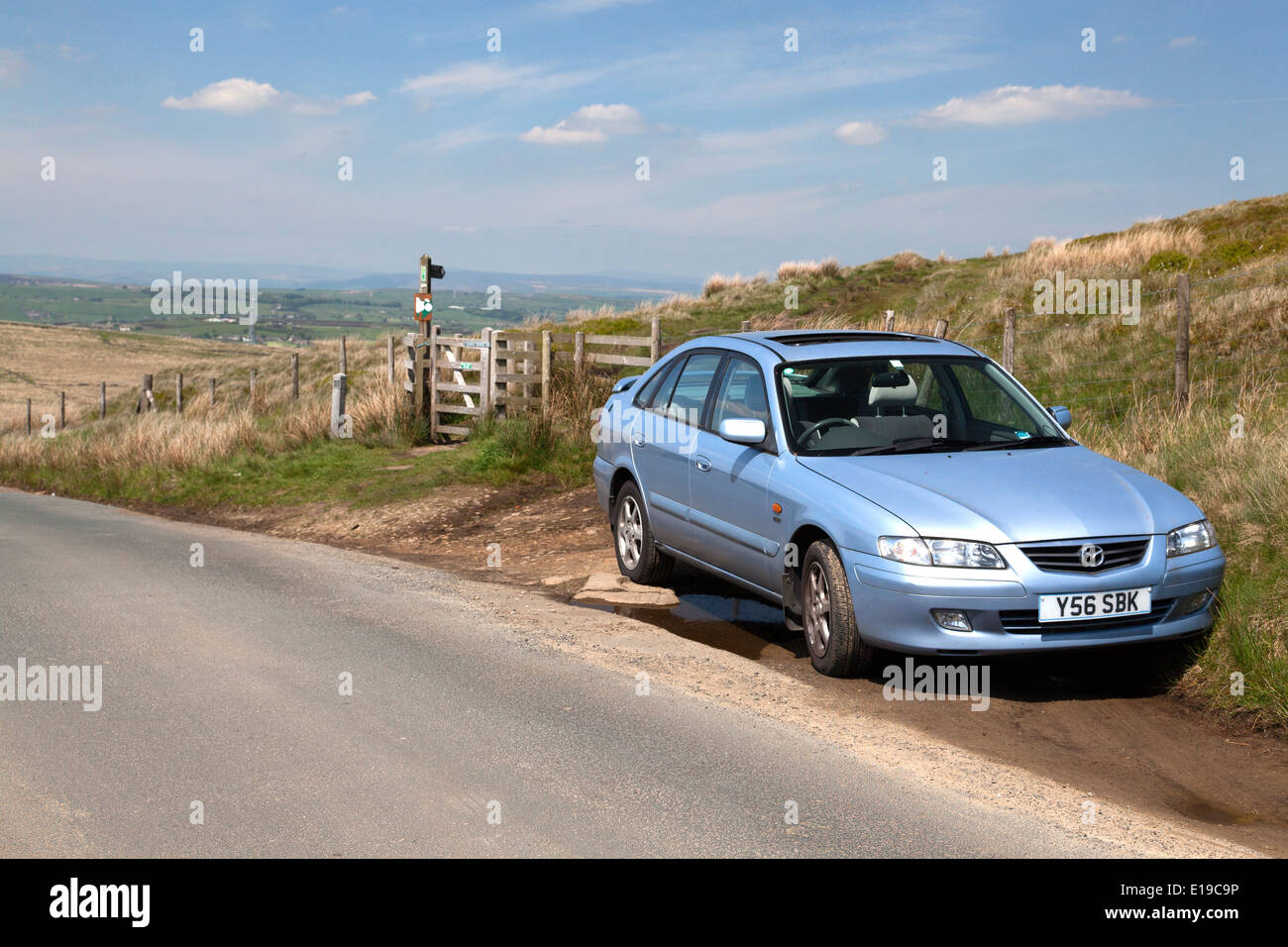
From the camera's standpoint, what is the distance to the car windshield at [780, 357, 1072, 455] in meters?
7.46

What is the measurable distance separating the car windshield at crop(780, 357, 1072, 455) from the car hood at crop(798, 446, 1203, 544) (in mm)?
243

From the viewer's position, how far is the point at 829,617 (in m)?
6.82

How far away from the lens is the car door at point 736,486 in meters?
7.49

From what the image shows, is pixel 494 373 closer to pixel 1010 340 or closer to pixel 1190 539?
pixel 1010 340

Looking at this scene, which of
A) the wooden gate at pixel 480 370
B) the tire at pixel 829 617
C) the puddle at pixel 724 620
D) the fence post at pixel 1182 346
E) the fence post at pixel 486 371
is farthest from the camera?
the fence post at pixel 486 371

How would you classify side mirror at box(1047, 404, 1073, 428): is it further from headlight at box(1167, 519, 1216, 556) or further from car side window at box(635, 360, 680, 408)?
car side window at box(635, 360, 680, 408)

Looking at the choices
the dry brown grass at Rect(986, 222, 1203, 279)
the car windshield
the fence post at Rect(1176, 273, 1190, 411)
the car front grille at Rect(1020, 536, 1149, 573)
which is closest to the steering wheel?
the car windshield

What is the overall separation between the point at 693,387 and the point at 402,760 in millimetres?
4021

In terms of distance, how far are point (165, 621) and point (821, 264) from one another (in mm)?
39082

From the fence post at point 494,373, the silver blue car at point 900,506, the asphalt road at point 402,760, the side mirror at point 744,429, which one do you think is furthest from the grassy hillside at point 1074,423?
the side mirror at point 744,429

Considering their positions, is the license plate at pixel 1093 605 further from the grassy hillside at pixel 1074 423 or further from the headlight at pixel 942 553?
the grassy hillside at pixel 1074 423

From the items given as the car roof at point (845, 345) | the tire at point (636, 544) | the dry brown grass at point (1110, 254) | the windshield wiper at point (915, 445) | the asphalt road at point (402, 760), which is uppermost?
the dry brown grass at point (1110, 254)

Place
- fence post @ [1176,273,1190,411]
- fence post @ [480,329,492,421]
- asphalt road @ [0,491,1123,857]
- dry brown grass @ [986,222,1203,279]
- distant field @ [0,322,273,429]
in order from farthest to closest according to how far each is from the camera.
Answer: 1. distant field @ [0,322,273,429]
2. dry brown grass @ [986,222,1203,279]
3. fence post @ [480,329,492,421]
4. fence post @ [1176,273,1190,411]
5. asphalt road @ [0,491,1123,857]
